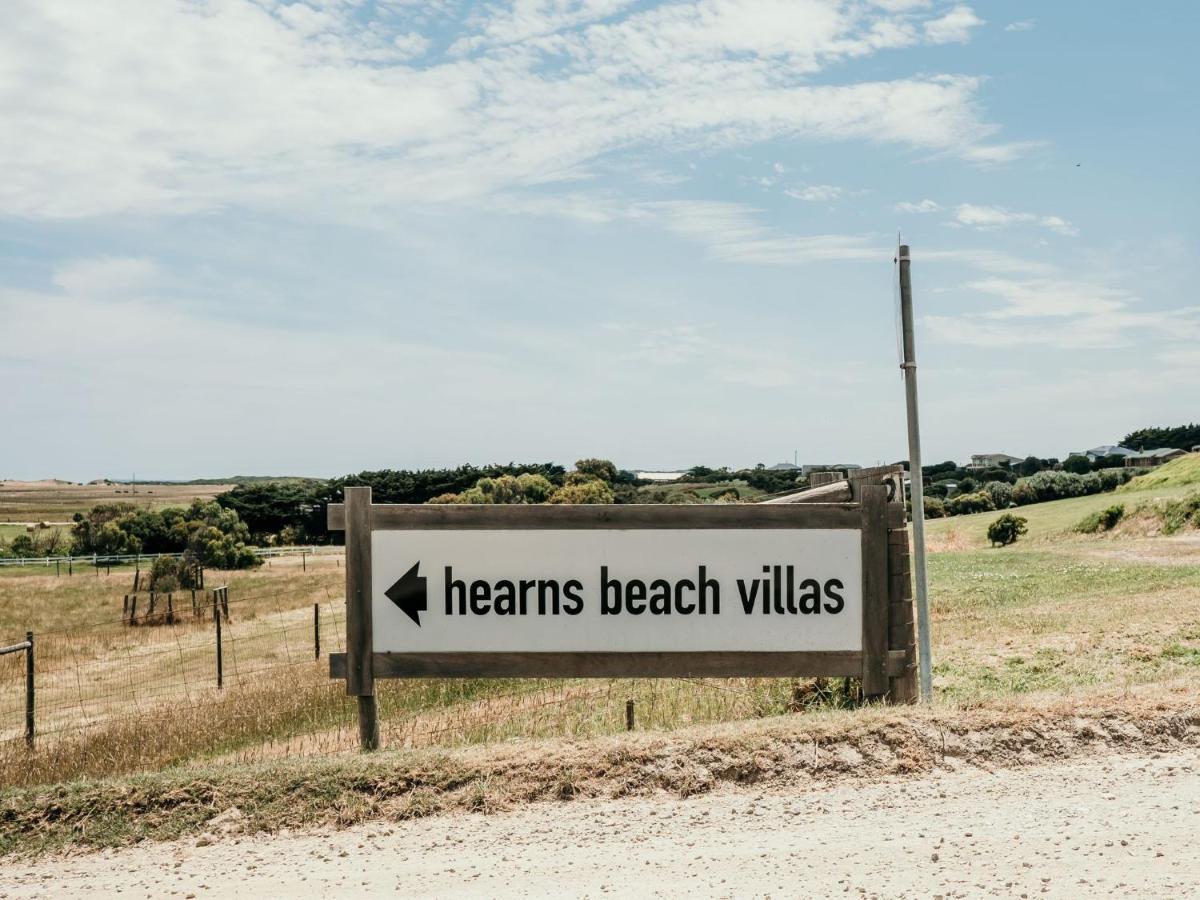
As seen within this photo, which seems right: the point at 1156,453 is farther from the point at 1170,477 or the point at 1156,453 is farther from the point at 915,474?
the point at 915,474

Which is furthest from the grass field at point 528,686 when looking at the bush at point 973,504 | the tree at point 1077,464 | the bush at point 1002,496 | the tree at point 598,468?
the tree at point 1077,464

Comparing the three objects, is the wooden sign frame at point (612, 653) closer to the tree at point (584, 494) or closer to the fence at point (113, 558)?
the tree at point (584, 494)

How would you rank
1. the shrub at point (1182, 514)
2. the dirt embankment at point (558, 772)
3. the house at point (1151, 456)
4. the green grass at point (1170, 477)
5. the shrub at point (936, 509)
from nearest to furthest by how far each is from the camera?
1. the dirt embankment at point (558, 772)
2. the shrub at point (1182, 514)
3. the green grass at point (1170, 477)
4. the shrub at point (936, 509)
5. the house at point (1151, 456)

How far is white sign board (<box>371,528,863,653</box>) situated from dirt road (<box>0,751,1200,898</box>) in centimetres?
182

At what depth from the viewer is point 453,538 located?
7.23 meters

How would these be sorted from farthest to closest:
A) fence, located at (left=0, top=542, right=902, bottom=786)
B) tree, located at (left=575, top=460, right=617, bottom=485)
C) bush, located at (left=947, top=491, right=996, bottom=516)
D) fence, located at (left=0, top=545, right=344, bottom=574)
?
tree, located at (left=575, top=460, right=617, bottom=485) → bush, located at (left=947, top=491, right=996, bottom=516) → fence, located at (left=0, top=545, right=344, bottom=574) → fence, located at (left=0, top=542, right=902, bottom=786)

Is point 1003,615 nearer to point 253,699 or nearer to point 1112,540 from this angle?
point 253,699

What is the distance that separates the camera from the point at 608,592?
286 inches

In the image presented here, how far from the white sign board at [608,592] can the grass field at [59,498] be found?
4034 inches

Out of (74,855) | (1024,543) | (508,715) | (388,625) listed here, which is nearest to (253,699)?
(508,715)

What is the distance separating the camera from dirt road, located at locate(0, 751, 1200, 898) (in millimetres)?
4344

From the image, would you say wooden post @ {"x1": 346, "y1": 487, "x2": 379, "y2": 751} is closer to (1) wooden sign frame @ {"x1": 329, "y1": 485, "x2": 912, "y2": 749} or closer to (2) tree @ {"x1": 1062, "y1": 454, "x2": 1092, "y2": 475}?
(1) wooden sign frame @ {"x1": 329, "y1": 485, "x2": 912, "y2": 749}

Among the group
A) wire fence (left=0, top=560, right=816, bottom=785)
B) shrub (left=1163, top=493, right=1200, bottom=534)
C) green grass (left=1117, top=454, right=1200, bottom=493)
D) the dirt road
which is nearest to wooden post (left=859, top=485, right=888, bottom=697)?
wire fence (left=0, top=560, right=816, bottom=785)

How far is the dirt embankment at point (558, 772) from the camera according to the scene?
554 cm
